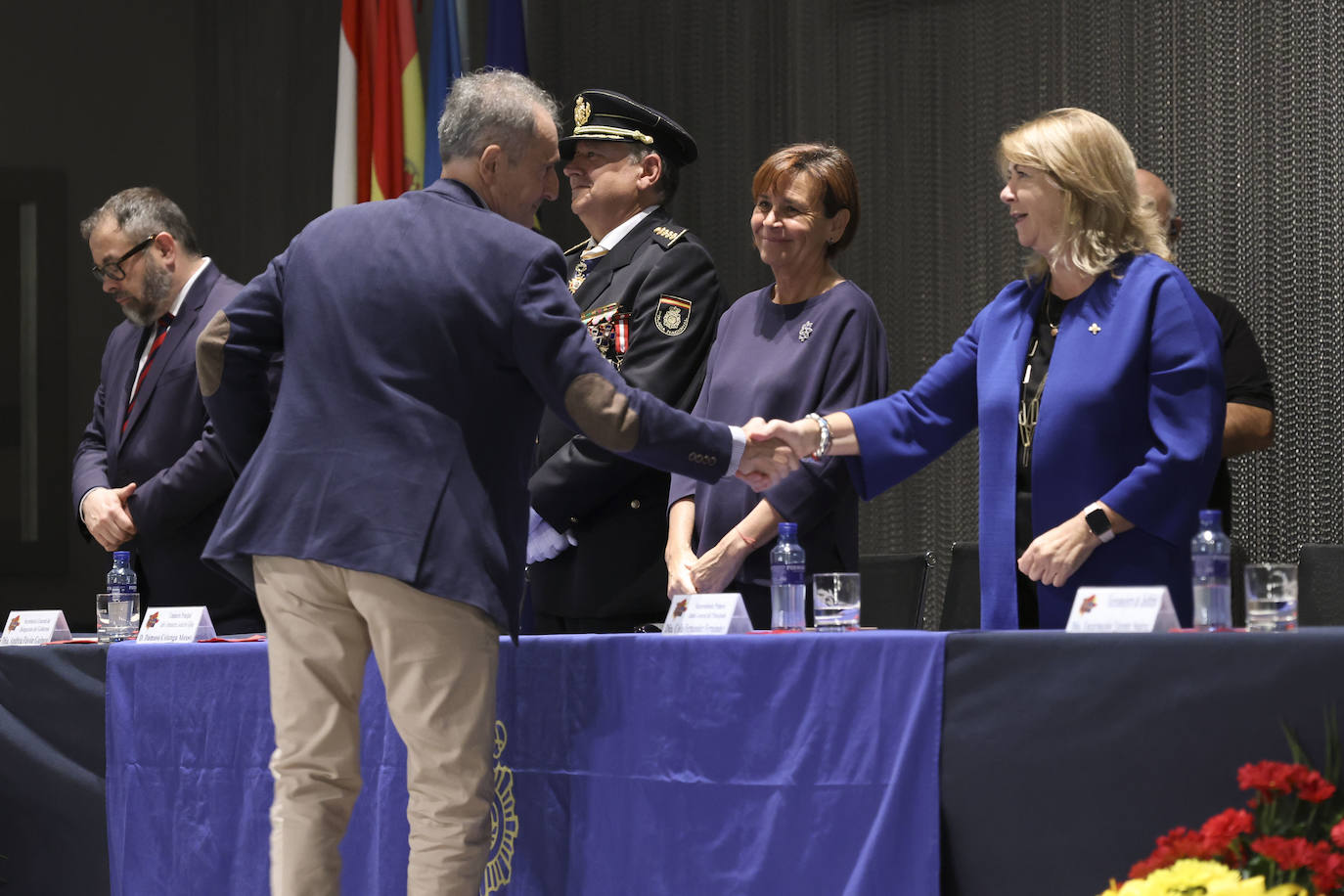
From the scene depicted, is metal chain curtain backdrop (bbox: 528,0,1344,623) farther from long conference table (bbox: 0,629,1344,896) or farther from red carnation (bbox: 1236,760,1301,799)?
red carnation (bbox: 1236,760,1301,799)

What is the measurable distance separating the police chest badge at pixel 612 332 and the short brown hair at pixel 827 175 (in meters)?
0.38

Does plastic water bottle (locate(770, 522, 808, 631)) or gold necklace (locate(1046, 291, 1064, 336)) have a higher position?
gold necklace (locate(1046, 291, 1064, 336))

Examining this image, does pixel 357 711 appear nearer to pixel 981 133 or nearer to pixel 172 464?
pixel 172 464

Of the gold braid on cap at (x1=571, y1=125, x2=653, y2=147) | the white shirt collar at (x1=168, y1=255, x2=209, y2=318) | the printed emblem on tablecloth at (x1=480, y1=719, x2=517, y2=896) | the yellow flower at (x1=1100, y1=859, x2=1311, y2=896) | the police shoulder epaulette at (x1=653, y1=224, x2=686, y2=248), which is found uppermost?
the gold braid on cap at (x1=571, y1=125, x2=653, y2=147)

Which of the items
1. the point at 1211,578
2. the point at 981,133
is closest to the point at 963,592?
the point at 981,133

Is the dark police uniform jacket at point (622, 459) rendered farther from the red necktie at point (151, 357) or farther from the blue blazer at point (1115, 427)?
the red necktie at point (151, 357)

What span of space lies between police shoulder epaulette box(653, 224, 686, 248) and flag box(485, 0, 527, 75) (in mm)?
2466

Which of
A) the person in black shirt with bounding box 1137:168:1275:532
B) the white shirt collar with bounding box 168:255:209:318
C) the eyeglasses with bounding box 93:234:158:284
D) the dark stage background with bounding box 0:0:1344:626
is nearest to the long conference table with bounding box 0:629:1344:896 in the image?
the white shirt collar with bounding box 168:255:209:318

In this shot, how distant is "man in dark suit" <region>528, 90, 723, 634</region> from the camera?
3.21m

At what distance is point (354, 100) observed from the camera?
5.93m

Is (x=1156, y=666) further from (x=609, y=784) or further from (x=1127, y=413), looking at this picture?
(x=609, y=784)

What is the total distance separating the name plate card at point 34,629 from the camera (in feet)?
11.6

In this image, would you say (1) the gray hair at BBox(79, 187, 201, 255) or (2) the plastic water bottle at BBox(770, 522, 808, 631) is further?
(1) the gray hair at BBox(79, 187, 201, 255)

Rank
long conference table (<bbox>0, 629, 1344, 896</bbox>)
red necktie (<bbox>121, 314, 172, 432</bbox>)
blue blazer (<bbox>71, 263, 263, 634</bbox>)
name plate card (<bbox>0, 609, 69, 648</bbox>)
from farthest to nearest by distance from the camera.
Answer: red necktie (<bbox>121, 314, 172, 432</bbox>) → blue blazer (<bbox>71, 263, 263, 634</bbox>) → name plate card (<bbox>0, 609, 69, 648</bbox>) → long conference table (<bbox>0, 629, 1344, 896</bbox>)
